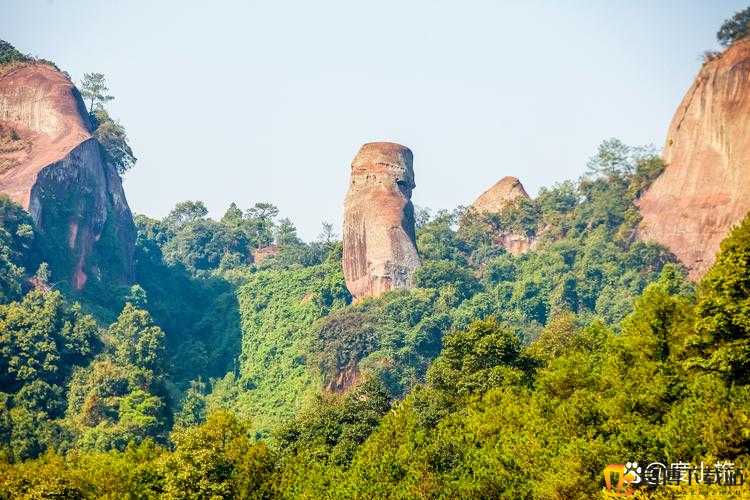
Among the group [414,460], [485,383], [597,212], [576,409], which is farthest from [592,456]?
[597,212]

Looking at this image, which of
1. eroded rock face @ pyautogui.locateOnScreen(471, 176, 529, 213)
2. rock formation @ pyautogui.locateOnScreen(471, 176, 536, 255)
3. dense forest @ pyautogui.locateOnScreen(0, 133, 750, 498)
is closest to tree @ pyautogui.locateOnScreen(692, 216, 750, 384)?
dense forest @ pyautogui.locateOnScreen(0, 133, 750, 498)

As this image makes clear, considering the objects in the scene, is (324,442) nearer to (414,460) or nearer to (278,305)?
(414,460)

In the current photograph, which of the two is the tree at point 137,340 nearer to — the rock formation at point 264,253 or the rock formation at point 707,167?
the rock formation at point 264,253

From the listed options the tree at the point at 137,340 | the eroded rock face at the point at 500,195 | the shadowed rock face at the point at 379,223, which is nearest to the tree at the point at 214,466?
the tree at the point at 137,340

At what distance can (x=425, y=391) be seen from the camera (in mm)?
50625

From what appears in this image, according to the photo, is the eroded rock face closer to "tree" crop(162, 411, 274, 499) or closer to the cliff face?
the cliff face

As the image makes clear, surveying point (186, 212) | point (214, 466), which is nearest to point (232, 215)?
point (186, 212)

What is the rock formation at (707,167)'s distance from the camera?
72.9 metres

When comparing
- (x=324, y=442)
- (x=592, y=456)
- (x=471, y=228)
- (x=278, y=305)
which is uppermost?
(x=471, y=228)

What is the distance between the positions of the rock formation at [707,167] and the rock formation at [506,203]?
40.2 ft

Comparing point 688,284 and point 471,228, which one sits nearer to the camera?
point 688,284

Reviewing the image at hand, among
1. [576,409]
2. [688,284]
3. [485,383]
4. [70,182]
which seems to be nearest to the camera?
[576,409]

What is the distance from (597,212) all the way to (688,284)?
686 inches

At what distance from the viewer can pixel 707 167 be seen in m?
75.4
